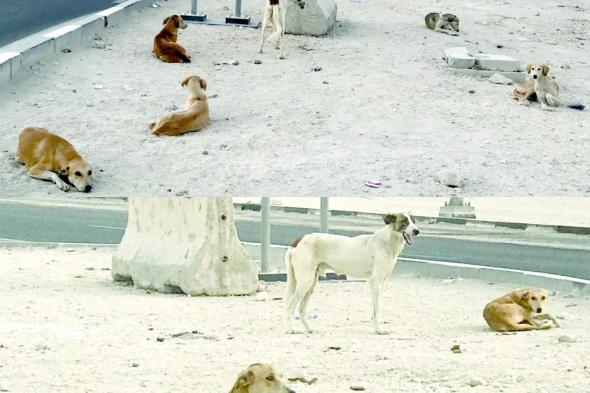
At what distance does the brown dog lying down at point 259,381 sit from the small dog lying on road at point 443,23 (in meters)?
13.4

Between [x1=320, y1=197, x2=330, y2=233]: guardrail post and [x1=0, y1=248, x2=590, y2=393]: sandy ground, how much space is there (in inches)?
21.7

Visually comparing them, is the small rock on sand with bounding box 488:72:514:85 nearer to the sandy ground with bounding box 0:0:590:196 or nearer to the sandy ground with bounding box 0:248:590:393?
the sandy ground with bounding box 0:0:590:196

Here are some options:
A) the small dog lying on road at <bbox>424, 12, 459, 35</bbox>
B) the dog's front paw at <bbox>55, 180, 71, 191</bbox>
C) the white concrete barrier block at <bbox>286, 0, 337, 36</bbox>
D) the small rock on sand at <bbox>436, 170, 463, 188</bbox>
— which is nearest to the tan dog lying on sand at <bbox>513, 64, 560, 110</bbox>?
the small rock on sand at <bbox>436, 170, 463, 188</bbox>

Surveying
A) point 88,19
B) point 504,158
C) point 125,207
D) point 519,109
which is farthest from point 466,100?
point 88,19

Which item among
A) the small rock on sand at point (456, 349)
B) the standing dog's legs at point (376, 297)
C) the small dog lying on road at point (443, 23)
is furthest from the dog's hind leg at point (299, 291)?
the small dog lying on road at point (443, 23)

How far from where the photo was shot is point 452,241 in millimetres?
11422

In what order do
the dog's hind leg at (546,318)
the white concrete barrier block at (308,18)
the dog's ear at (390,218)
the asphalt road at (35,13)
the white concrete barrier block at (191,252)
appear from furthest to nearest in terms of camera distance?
1. the white concrete barrier block at (308,18)
2. the asphalt road at (35,13)
3. the white concrete barrier block at (191,252)
4. the dog's hind leg at (546,318)
5. the dog's ear at (390,218)

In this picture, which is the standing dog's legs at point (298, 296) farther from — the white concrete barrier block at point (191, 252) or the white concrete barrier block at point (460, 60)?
the white concrete barrier block at point (460, 60)

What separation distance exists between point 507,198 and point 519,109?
3233 millimetres

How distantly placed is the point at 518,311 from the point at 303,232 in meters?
2.79

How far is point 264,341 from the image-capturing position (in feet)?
29.5

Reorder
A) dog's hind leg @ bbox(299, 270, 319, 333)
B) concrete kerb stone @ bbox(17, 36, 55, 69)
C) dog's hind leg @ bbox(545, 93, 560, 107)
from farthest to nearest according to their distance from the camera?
1. concrete kerb stone @ bbox(17, 36, 55, 69)
2. dog's hind leg @ bbox(545, 93, 560, 107)
3. dog's hind leg @ bbox(299, 270, 319, 333)

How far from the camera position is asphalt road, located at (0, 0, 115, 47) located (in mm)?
18156

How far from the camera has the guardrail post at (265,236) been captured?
38.0 ft
